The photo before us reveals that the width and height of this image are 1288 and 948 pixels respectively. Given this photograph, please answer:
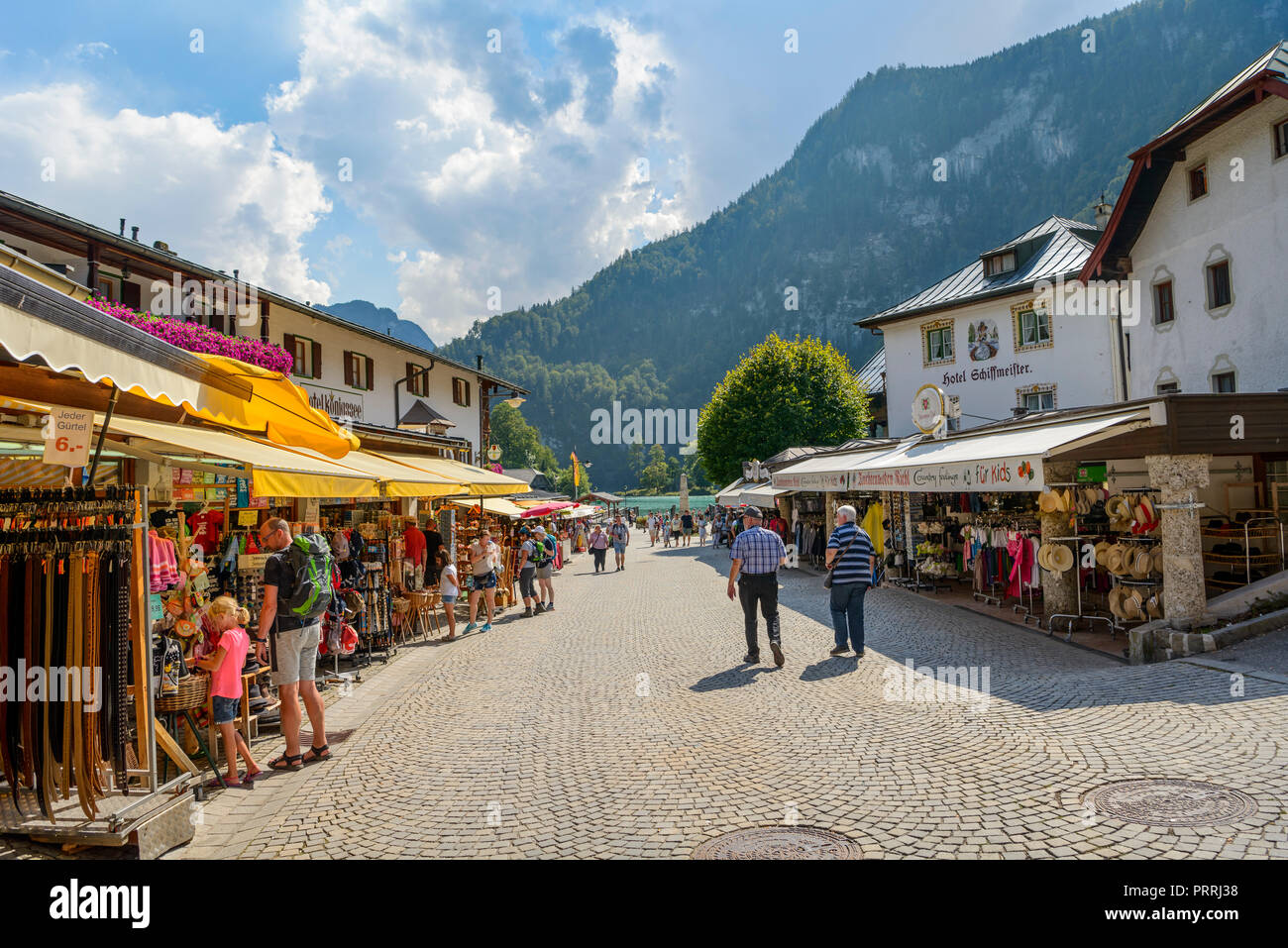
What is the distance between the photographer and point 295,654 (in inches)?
237

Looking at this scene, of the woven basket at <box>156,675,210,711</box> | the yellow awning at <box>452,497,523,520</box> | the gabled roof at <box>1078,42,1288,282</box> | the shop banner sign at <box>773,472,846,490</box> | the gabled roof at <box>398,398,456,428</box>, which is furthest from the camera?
the gabled roof at <box>398,398,456,428</box>

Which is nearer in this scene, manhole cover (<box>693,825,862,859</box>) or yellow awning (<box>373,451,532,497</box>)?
manhole cover (<box>693,825,862,859</box>)

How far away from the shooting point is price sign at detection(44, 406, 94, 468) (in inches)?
167

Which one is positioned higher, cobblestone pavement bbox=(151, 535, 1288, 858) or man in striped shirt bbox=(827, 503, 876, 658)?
man in striped shirt bbox=(827, 503, 876, 658)

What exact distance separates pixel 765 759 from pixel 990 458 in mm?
6557

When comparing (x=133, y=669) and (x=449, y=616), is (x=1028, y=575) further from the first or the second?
(x=133, y=669)

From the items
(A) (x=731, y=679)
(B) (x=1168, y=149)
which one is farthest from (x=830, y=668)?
(B) (x=1168, y=149)

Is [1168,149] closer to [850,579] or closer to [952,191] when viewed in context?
[850,579]

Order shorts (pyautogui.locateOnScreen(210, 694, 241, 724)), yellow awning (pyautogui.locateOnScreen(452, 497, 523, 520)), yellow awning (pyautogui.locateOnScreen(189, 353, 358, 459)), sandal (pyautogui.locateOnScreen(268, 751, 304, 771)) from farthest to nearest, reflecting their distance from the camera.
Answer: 1. yellow awning (pyautogui.locateOnScreen(452, 497, 523, 520))
2. sandal (pyautogui.locateOnScreen(268, 751, 304, 771))
3. shorts (pyautogui.locateOnScreen(210, 694, 241, 724))
4. yellow awning (pyautogui.locateOnScreen(189, 353, 358, 459))

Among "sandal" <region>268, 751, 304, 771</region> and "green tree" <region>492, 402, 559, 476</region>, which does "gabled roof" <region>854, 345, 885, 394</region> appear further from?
"green tree" <region>492, 402, 559, 476</region>

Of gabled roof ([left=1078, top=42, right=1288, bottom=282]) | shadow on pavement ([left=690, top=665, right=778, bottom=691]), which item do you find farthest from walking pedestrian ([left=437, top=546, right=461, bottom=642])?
gabled roof ([left=1078, top=42, right=1288, bottom=282])

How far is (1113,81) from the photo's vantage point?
6225 inches

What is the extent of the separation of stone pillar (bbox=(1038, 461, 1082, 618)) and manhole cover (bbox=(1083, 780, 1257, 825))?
687 centimetres

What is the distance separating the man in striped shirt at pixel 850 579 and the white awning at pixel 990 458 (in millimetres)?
2123
